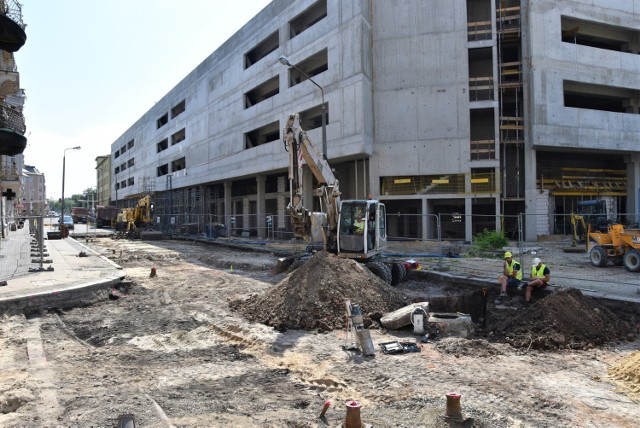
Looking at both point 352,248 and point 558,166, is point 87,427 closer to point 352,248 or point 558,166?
point 352,248

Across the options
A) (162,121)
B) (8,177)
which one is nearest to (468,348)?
(8,177)

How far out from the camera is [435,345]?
24.5 feet

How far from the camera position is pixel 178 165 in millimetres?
56125

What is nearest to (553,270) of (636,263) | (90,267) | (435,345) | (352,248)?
(636,263)

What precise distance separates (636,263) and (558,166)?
672 inches

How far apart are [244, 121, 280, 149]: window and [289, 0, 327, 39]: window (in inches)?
285

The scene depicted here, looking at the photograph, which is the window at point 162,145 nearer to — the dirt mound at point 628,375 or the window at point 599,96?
the window at point 599,96

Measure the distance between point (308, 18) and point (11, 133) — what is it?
24.8 meters

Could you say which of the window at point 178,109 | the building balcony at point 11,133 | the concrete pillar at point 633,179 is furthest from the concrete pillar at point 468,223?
the window at point 178,109

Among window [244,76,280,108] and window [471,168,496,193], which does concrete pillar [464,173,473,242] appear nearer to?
window [471,168,496,193]

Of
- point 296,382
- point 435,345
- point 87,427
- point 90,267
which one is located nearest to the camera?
point 87,427

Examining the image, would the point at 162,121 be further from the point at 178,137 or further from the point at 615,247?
the point at 615,247

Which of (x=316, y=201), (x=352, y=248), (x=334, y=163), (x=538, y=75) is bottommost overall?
(x=352, y=248)

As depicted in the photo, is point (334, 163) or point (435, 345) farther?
point (334, 163)
